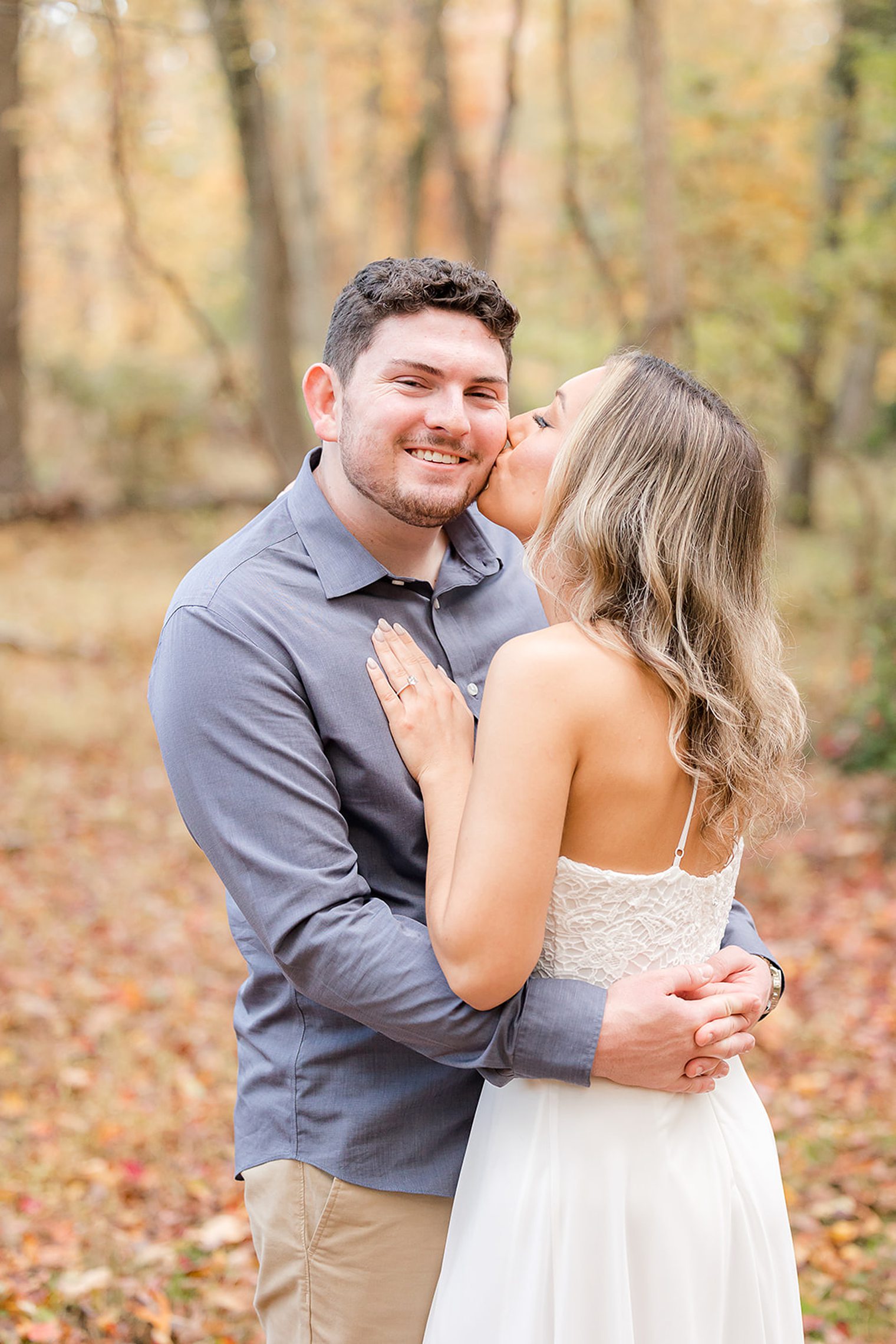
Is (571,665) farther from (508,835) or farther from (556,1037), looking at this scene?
(556,1037)

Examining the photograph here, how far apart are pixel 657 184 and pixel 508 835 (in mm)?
6336

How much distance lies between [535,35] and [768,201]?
345 inches

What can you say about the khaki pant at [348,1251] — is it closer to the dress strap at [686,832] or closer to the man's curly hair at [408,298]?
the dress strap at [686,832]

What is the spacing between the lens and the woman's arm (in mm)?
1843

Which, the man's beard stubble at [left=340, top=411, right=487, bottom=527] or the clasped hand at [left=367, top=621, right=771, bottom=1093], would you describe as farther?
the man's beard stubble at [left=340, top=411, right=487, bottom=527]

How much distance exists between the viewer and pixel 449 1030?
1928 millimetres

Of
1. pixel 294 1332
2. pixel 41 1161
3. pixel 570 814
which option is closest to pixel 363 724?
pixel 570 814

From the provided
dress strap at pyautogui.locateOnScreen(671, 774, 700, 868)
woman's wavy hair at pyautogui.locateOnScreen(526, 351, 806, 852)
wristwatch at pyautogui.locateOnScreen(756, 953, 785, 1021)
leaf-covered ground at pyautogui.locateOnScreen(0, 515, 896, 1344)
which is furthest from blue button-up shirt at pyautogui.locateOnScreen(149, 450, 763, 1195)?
leaf-covered ground at pyautogui.locateOnScreen(0, 515, 896, 1344)

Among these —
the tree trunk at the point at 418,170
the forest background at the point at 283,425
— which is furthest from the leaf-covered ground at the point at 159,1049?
the tree trunk at the point at 418,170

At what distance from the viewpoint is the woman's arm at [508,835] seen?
1.84 metres

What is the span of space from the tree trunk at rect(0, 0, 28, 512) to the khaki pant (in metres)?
12.5

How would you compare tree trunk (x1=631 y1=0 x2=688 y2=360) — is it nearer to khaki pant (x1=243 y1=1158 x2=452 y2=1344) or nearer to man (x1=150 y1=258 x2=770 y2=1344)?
man (x1=150 y1=258 x2=770 y2=1344)

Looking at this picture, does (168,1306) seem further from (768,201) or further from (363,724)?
(768,201)

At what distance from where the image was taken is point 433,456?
2.22m
